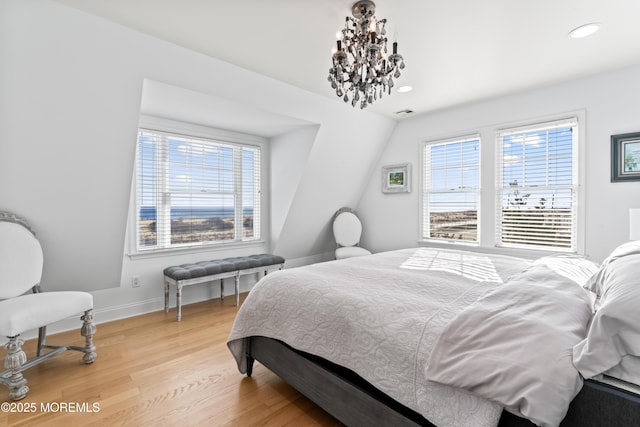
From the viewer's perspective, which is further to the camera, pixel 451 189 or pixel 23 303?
pixel 451 189

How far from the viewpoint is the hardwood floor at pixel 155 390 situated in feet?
5.74

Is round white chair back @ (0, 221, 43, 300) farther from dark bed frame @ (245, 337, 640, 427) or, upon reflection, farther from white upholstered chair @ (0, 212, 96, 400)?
dark bed frame @ (245, 337, 640, 427)

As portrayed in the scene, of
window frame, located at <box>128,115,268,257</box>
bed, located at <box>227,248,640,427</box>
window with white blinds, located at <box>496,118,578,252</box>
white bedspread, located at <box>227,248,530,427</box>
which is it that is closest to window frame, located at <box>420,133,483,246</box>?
window with white blinds, located at <box>496,118,578,252</box>

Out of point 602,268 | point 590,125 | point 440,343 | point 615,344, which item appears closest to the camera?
point 615,344

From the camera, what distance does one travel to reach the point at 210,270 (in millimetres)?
3457

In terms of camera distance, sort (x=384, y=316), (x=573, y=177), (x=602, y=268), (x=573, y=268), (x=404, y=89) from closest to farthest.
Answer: (x=384, y=316) < (x=602, y=268) < (x=573, y=268) < (x=573, y=177) < (x=404, y=89)

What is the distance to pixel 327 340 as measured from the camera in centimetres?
159

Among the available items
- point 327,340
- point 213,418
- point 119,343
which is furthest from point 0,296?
point 327,340

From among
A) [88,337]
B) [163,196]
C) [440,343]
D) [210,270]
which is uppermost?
[163,196]

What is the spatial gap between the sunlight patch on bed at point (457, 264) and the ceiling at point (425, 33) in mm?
1762

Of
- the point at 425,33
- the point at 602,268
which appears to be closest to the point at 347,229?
the point at 425,33

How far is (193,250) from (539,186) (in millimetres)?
4218

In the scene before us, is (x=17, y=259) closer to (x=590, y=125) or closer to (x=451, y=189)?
(x=451, y=189)

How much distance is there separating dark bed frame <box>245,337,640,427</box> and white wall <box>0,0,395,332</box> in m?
1.90
